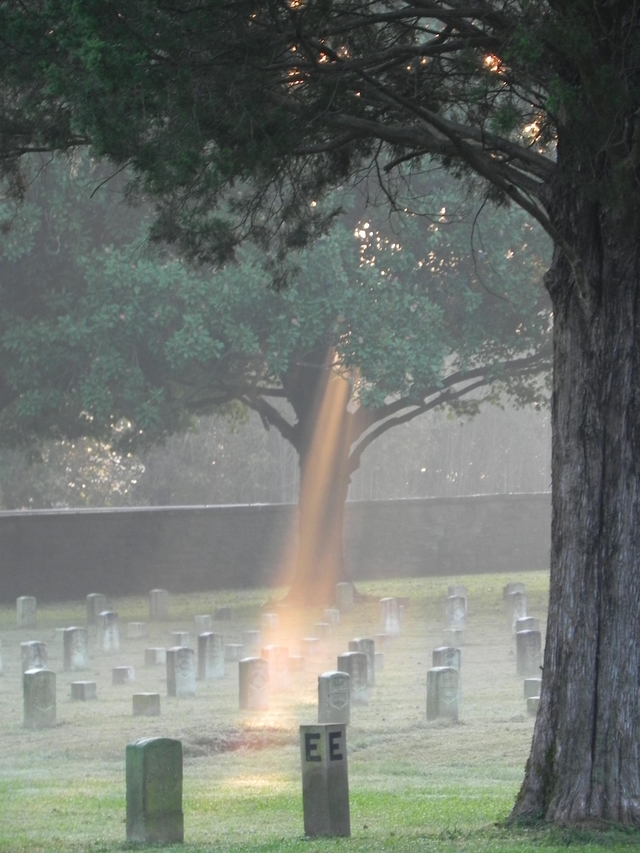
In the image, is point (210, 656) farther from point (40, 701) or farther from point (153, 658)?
point (40, 701)

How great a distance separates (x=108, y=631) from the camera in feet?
62.9

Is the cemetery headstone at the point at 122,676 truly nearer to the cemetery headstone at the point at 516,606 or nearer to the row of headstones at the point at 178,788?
the row of headstones at the point at 178,788

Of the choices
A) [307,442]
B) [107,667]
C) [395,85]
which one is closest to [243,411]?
[307,442]

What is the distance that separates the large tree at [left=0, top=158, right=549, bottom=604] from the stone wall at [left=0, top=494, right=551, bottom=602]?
5478 millimetres

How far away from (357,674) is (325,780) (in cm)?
654

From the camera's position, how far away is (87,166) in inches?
787

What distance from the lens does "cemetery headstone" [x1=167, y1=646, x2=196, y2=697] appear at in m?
14.1

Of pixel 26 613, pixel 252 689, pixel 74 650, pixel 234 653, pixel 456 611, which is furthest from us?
pixel 26 613

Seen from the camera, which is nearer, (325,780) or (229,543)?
(325,780)

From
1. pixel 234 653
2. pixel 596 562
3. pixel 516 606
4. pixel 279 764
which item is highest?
pixel 596 562

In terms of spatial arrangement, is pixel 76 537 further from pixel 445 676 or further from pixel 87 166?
pixel 445 676

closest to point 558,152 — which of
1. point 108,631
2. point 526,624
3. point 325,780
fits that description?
point 325,780

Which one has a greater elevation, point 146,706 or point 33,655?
point 33,655

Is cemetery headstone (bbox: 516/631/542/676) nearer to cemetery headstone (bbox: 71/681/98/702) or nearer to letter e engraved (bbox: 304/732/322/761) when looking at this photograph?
cemetery headstone (bbox: 71/681/98/702)
